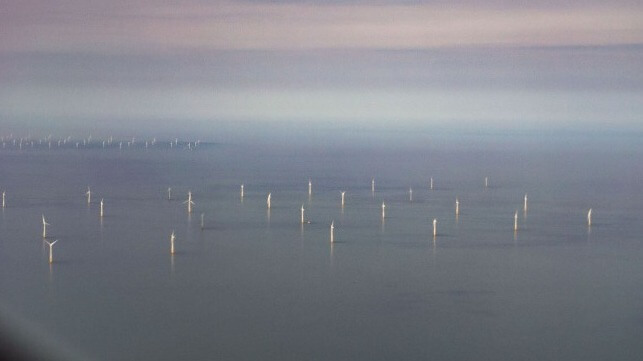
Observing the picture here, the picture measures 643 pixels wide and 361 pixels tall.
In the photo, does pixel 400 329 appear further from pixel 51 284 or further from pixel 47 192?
pixel 47 192

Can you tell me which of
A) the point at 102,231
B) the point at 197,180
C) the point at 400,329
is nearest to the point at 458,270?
the point at 400,329

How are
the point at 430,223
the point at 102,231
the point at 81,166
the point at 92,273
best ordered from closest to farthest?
the point at 92,273, the point at 102,231, the point at 430,223, the point at 81,166

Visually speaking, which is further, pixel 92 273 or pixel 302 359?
pixel 92 273

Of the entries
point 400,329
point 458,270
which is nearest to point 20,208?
point 458,270

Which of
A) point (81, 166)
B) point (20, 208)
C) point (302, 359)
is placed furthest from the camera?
point (81, 166)

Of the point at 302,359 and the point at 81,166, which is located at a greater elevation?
the point at 81,166

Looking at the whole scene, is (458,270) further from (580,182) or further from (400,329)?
(580,182)

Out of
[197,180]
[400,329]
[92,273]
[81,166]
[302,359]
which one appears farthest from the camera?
[81,166]
